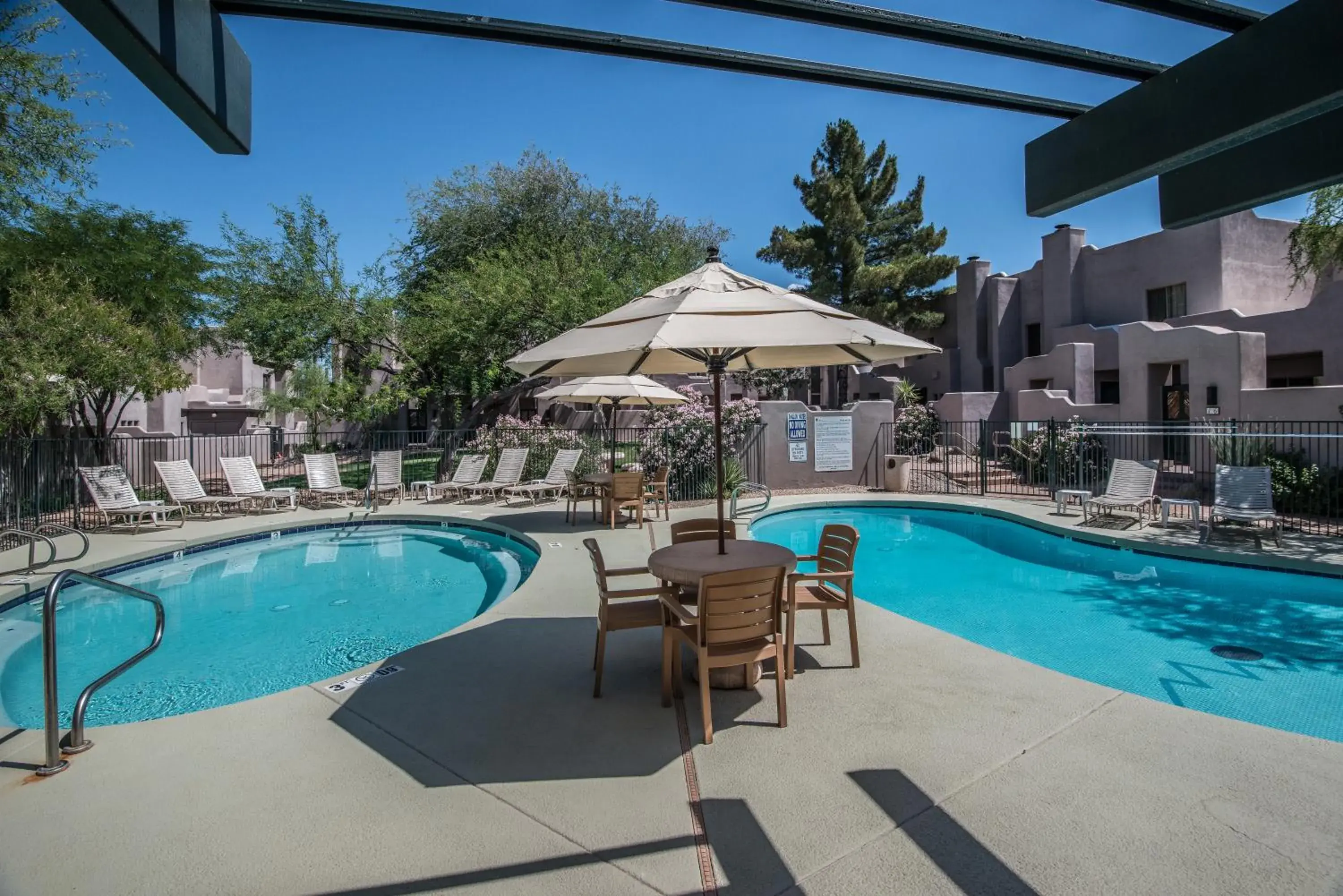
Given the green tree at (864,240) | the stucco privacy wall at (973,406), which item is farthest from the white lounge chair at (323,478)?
the green tree at (864,240)

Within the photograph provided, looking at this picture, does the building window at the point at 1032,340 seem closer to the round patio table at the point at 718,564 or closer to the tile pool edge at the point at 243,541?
the tile pool edge at the point at 243,541

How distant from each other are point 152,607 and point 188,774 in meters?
6.48

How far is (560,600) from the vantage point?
634 cm

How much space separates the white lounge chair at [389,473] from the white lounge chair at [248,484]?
5.03ft

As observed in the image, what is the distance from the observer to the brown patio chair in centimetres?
1137

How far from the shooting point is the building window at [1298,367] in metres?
18.3

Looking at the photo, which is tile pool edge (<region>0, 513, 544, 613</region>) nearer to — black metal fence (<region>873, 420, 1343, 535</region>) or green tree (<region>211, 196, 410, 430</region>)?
green tree (<region>211, 196, 410, 430</region>)

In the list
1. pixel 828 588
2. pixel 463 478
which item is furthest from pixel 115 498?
pixel 828 588

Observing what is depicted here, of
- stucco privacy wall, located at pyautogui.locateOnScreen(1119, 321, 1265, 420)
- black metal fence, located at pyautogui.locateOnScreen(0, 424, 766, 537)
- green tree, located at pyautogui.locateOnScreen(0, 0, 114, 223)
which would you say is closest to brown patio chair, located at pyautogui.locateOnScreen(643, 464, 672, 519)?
black metal fence, located at pyautogui.locateOnScreen(0, 424, 766, 537)

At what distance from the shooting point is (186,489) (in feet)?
40.2

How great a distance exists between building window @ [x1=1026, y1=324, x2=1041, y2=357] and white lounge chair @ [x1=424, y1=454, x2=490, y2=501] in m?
21.8

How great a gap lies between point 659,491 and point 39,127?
13999 millimetres

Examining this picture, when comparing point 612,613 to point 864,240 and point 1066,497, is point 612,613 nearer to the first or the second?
point 1066,497

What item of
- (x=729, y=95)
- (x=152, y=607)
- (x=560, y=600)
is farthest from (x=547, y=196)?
(x=729, y=95)
